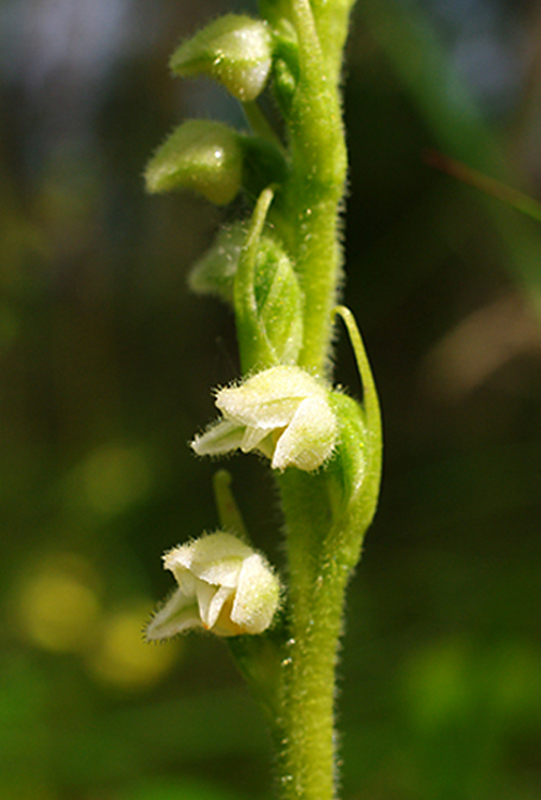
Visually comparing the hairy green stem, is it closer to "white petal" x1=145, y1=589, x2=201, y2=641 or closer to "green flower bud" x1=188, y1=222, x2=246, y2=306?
"green flower bud" x1=188, y1=222, x2=246, y2=306

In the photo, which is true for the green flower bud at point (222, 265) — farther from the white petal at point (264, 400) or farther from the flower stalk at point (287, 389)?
the white petal at point (264, 400)

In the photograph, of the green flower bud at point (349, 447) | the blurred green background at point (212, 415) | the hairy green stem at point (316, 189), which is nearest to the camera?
the green flower bud at point (349, 447)

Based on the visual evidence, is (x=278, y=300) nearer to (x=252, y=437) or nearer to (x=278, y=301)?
(x=278, y=301)

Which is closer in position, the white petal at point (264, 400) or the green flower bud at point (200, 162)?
the white petal at point (264, 400)

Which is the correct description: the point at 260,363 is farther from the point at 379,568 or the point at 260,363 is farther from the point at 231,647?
the point at 379,568

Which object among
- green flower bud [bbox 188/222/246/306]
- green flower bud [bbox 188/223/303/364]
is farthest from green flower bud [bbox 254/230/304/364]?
green flower bud [bbox 188/222/246/306]

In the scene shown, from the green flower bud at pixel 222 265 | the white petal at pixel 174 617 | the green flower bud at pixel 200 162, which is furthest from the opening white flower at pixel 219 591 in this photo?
the green flower bud at pixel 200 162

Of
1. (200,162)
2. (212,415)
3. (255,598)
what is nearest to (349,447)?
(255,598)
